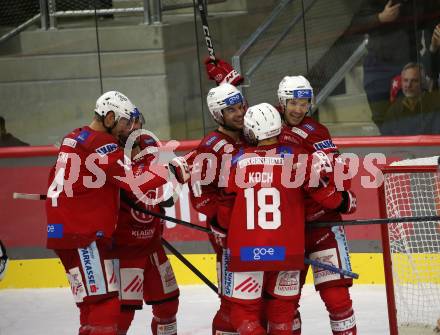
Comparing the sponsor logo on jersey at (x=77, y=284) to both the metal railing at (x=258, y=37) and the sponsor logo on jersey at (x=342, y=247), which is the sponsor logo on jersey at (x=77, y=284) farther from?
the metal railing at (x=258, y=37)

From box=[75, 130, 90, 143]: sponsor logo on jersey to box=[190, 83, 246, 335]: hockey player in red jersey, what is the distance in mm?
534

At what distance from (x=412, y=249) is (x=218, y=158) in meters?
1.22

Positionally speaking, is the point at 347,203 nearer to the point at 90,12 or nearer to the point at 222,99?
the point at 222,99

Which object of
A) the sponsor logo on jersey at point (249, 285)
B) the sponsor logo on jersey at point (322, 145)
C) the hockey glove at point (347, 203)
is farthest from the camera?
the sponsor logo on jersey at point (322, 145)

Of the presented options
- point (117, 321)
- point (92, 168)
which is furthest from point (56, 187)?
point (117, 321)

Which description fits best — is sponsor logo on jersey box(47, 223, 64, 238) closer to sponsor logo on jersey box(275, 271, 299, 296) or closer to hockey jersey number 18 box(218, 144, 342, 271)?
hockey jersey number 18 box(218, 144, 342, 271)

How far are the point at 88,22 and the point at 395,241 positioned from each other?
338 centimetres

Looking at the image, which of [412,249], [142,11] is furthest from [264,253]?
[142,11]

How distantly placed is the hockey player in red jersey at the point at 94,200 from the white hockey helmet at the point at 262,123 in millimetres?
423

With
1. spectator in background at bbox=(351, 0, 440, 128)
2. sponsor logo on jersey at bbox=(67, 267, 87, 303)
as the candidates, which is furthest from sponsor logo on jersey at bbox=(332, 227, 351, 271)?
spectator in background at bbox=(351, 0, 440, 128)

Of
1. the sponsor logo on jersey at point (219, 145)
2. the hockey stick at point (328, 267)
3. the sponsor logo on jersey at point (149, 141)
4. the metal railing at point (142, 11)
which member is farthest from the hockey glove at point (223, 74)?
the metal railing at point (142, 11)

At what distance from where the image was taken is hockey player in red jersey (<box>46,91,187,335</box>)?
5.90m

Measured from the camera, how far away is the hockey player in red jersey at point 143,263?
20.6 ft

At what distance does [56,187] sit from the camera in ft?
19.8
